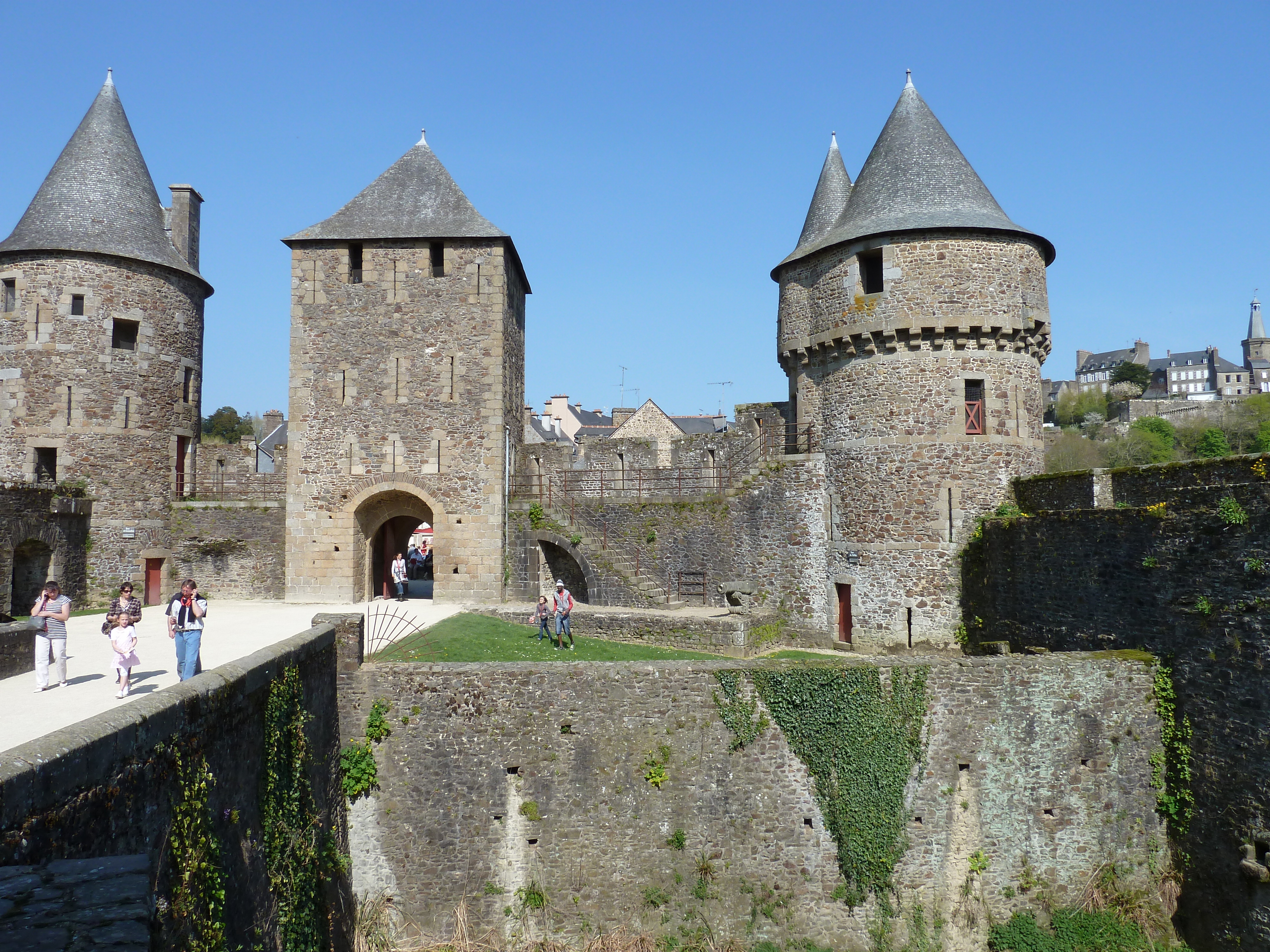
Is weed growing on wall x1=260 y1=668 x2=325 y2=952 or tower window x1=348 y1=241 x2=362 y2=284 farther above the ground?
tower window x1=348 y1=241 x2=362 y2=284

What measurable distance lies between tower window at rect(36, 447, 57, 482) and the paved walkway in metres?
3.84

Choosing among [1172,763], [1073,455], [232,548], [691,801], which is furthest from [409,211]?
[1073,455]

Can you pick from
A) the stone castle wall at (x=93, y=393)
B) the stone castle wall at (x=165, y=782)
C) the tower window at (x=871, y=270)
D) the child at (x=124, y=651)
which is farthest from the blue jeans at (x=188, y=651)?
the tower window at (x=871, y=270)

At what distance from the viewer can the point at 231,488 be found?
23188 millimetres

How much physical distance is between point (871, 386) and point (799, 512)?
3.26 meters

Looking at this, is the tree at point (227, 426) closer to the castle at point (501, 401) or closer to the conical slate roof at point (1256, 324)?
the castle at point (501, 401)

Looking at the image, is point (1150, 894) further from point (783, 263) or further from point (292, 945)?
point (783, 263)

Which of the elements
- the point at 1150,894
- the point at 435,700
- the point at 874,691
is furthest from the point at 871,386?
the point at 435,700

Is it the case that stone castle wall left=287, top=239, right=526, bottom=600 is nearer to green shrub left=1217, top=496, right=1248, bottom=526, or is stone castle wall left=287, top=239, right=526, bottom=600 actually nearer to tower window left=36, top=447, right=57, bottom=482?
tower window left=36, top=447, right=57, bottom=482

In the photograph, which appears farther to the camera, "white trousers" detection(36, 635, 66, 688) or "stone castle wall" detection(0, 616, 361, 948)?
"white trousers" detection(36, 635, 66, 688)

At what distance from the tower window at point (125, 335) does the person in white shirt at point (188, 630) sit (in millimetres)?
13959

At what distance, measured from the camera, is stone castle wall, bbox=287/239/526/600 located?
68.9 ft

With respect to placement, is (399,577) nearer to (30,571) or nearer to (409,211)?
(30,571)

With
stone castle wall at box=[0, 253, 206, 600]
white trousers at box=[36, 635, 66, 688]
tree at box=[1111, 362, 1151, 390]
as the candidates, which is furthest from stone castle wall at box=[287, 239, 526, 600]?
tree at box=[1111, 362, 1151, 390]
